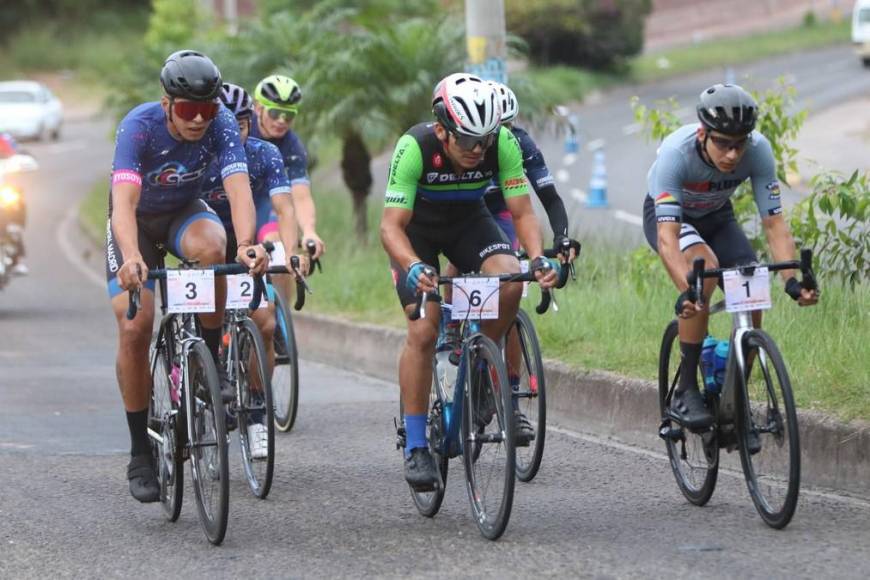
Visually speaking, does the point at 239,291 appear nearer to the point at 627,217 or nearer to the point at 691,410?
the point at 691,410

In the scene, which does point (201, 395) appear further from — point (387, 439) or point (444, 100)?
point (387, 439)

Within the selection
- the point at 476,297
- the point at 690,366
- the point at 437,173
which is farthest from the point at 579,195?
the point at 476,297

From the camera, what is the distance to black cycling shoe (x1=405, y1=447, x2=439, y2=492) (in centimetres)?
725

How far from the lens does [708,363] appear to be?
752 cm

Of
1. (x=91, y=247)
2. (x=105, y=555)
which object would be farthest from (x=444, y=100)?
(x=91, y=247)

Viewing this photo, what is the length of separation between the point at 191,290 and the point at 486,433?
1314 mm

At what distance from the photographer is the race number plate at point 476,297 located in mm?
7094

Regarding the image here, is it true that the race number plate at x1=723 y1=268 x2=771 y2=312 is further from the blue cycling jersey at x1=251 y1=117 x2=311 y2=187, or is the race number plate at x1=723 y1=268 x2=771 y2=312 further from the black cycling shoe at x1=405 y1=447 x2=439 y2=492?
the blue cycling jersey at x1=251 y1=117 x2=311 y2=187

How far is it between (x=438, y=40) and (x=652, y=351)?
8523mm

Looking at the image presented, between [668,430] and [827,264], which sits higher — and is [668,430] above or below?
below

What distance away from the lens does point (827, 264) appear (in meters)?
10.5

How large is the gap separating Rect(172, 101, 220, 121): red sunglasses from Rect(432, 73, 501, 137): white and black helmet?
0.97 meters

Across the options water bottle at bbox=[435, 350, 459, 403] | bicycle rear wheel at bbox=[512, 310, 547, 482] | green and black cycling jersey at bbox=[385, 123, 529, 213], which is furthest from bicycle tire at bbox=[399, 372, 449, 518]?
green and black cycling jersey at bbox=[385, 123, 529, 213]

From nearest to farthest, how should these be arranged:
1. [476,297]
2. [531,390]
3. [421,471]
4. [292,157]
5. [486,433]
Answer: [486,433] → [476,297] → [421,471] → [531,390] → [292,157]
